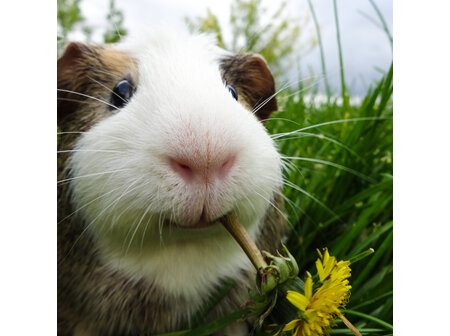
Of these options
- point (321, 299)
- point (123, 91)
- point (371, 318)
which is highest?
point (123, 91)

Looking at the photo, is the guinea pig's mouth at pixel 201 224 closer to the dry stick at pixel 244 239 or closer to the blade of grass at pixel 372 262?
the dry stick at pixel 244 239

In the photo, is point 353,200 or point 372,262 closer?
point 372,262

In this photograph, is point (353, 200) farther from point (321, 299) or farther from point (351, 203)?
point (321, 299)

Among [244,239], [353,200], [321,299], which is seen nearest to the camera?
[321,299]

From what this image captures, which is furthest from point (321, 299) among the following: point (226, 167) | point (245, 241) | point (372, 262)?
point (372, 262)

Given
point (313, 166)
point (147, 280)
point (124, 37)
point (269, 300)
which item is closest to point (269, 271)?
point (269, 300)

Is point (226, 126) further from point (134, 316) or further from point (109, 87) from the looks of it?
point (134, 316)

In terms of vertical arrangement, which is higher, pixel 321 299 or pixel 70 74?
pixel 70 74

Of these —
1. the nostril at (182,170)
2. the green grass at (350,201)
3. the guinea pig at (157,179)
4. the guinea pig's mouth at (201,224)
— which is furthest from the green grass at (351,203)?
the nostril at (182,170)

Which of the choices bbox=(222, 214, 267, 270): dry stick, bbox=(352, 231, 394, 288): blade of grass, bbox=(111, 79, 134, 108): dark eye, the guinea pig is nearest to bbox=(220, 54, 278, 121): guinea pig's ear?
the guinea pig
